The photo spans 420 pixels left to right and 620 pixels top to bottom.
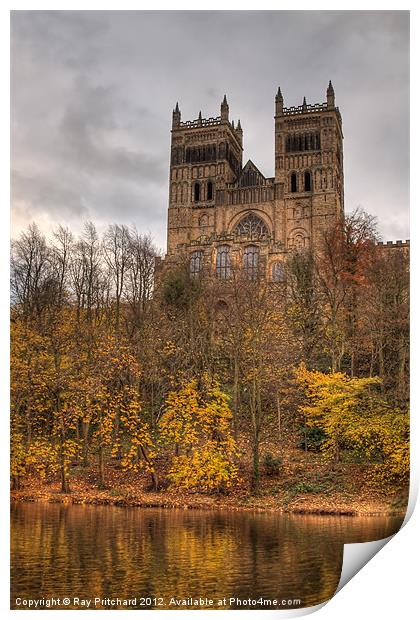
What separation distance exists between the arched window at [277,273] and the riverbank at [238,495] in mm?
8108

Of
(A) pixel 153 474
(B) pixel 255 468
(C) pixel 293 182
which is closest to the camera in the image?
(A) pixel 153 474

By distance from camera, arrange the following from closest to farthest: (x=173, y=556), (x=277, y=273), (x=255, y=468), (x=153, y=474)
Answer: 1. (x=173, y=556)
2. (x=153, y=474)
3. (x=255, y=468)
4. (x=277, y=273)

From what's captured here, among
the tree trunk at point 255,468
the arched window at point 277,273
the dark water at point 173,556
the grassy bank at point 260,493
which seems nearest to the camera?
the dark water at point 173,556

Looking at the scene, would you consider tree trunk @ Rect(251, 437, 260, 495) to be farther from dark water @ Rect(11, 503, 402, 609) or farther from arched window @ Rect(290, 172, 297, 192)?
arched window @ Rect(290, 172, 297, 192)

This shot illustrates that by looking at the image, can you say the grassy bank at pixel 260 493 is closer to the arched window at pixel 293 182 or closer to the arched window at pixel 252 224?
the arched window at pixel 252 224

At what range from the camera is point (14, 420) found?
7527mm

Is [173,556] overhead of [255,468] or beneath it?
beneath

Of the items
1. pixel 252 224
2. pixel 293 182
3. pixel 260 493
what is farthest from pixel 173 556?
pixel 293 182

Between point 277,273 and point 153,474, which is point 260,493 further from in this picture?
point 277,273

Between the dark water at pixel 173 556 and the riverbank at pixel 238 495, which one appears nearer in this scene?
the dark water at pixel 173 556

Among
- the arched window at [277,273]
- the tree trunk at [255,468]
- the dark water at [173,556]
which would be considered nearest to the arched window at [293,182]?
the arched window at [277,273]

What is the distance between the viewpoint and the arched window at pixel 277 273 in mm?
16670

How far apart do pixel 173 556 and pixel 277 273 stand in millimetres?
12100

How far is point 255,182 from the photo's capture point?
127ft
